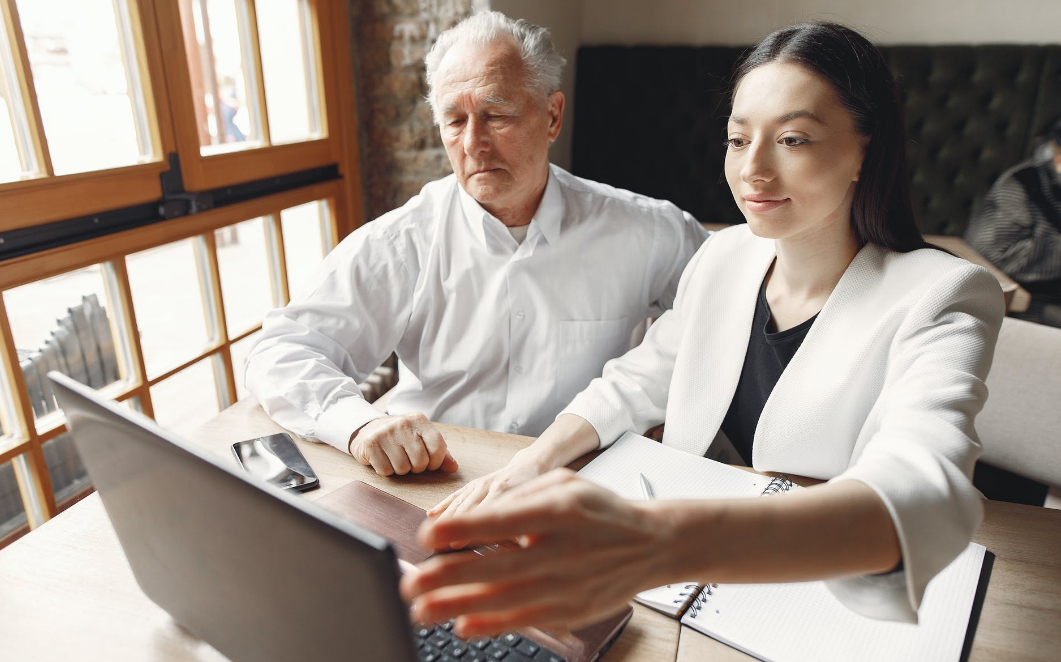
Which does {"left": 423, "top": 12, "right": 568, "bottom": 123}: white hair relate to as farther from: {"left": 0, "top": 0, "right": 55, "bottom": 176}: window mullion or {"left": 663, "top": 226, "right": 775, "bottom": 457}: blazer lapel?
{"left": 0, "top": 0, "right": 55, "bottom": 176}: window mullion

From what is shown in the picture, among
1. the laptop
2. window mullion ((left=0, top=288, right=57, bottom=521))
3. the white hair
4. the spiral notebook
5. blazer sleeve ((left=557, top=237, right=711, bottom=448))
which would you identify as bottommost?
window mullion ((left=0, top=288, right=57, bottom=521))

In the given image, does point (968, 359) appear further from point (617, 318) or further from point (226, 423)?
point (226, 423)

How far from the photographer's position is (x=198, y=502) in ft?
1.73

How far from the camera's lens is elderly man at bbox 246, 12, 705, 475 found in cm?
146

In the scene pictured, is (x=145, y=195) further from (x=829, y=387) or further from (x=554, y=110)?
(x=829, y=387)

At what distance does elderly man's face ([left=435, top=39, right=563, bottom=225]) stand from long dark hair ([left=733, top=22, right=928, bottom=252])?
1.86 feet

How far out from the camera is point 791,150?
95cm

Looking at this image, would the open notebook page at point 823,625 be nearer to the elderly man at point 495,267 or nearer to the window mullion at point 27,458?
the elderly man at point 495,267

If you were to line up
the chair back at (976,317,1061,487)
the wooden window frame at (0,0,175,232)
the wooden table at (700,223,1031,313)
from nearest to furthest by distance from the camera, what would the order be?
1. the chair back at (976,317,1061,487)
2. the wooden window frame at (0,0,175,232)
3. the wooden table at (700,223,1031,313)

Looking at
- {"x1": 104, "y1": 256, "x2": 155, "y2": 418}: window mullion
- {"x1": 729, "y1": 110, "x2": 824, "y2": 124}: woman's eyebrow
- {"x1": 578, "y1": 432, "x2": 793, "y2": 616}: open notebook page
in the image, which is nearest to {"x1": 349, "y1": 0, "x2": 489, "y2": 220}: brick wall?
{"x1": 104, "y1": 256, "x2": 155, "y2": 418}: window mullion

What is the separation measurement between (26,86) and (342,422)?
1.02 meters

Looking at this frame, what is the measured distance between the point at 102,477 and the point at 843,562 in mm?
671

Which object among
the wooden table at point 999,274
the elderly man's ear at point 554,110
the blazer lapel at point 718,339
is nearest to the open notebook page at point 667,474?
the blazer lapel at point 718,339

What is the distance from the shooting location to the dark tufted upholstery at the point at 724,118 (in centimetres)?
293
